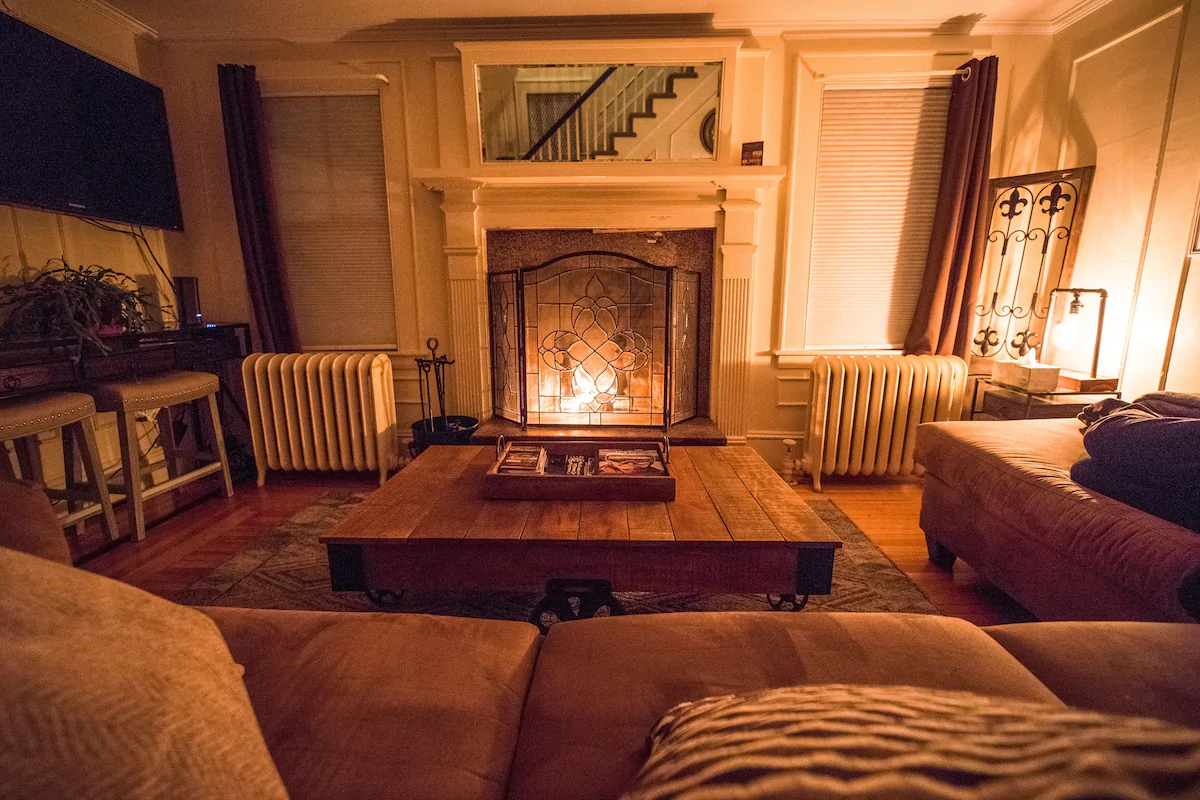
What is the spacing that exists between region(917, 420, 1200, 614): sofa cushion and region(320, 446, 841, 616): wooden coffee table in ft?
2.04

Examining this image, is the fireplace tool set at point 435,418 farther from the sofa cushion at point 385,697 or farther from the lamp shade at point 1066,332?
the lamp shade at point 1066,332

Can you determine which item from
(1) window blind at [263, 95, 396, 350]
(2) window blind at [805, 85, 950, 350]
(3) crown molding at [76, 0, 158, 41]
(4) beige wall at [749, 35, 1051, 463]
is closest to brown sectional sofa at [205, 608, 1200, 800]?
(4) beige wall at [749, 35, 1051, 463]

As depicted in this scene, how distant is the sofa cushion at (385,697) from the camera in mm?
619

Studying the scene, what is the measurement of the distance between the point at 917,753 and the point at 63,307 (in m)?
2.98

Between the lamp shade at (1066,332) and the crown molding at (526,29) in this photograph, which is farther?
the crown molding at (526,29)

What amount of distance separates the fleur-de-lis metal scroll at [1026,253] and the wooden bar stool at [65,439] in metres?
4.33

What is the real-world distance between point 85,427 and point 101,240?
1.23m

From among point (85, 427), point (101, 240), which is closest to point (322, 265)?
point (101, 240)

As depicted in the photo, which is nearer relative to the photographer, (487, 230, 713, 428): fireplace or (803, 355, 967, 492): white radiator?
(803, 355, 967, 492): white radiator

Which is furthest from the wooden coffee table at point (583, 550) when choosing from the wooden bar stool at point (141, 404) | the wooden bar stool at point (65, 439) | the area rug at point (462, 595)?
the wooden bar stool at point (141, 404)

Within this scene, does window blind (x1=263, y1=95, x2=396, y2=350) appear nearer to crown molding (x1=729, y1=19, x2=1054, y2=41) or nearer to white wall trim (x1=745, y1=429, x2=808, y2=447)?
crown molding (x1=729, y1=19, x2=1054, y2=41)

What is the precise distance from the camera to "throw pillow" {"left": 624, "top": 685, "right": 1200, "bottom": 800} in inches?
8.9

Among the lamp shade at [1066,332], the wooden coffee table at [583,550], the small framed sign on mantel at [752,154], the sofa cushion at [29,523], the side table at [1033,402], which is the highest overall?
the small framed sign on mantel at [752,154]

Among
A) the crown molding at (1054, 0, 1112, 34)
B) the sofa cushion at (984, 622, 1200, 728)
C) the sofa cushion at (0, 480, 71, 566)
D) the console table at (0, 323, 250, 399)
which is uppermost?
the crown molding at (1054, 0, 1112, 34)
